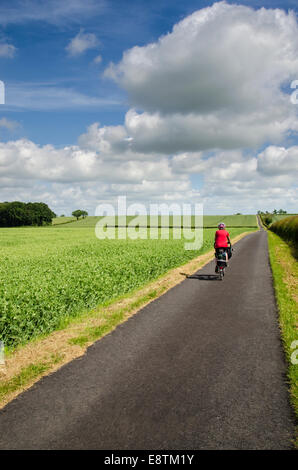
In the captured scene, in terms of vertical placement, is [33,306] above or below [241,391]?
above

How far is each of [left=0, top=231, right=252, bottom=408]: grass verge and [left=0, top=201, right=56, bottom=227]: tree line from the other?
126 m

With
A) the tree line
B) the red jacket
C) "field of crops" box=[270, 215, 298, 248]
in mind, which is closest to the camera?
the red jacket

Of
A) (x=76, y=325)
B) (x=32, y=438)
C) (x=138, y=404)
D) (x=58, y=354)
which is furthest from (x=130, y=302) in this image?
(x=32, y=438)

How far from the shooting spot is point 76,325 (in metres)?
8.46

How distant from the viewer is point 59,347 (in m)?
7.00

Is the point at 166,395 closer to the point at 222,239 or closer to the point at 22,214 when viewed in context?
the point at 222,239

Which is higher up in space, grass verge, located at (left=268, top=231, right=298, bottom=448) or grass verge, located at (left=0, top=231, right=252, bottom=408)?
grass verge, located at (left=268, top=231, right=298, bottom=448)

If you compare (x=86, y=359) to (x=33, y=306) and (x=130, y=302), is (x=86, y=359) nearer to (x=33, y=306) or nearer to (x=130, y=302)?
(x=33, y=306)

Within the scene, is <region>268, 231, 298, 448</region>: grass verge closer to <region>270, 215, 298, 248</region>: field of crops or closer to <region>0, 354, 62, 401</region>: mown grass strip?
<region>0, 354, 62, 401</region>: mown grass strip

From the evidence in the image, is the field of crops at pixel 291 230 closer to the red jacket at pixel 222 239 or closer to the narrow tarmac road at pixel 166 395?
the red jacket at pixel 222 239

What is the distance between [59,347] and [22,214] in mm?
130138

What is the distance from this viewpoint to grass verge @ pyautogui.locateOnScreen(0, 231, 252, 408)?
5.54 m

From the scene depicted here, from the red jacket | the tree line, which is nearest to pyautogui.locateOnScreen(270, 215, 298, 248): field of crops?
the red jacket
